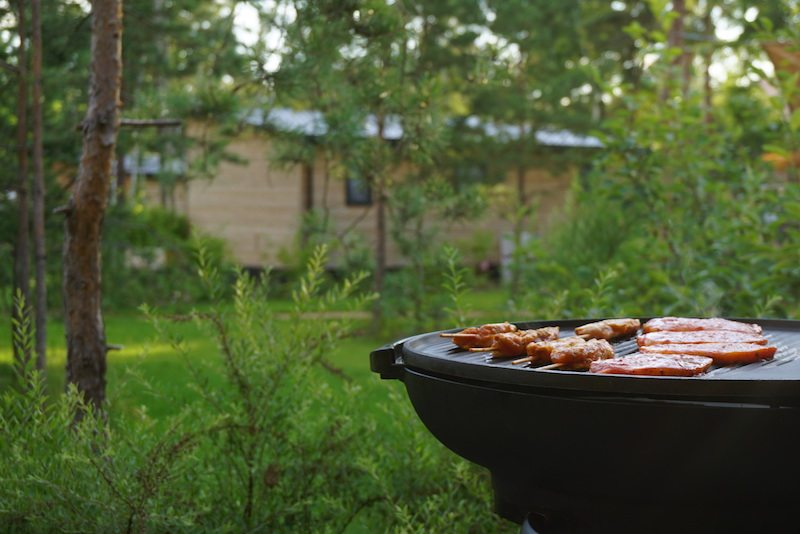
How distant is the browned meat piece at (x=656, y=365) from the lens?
1805 mm

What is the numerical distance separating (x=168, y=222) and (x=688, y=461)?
13847 millimetres

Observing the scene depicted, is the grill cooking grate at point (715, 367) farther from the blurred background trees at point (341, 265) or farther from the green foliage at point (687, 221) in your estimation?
the green foliage at point (687, 221)

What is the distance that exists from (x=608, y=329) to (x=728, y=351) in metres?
0.50

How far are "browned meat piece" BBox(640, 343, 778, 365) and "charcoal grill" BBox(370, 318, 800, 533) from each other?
3 cm

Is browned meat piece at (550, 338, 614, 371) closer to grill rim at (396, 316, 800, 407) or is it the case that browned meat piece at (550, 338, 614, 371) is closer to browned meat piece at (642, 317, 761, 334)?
grill rim at (396, 316, 800, 407)

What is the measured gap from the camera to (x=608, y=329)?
253 cm

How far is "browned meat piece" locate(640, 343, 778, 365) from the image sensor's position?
2055 mm

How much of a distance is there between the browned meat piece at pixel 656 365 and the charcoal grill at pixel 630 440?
0.06m

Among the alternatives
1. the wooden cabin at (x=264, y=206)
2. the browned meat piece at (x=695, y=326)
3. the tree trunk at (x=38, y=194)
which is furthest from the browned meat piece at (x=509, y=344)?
the wooden cabin at (x=264, y=206)

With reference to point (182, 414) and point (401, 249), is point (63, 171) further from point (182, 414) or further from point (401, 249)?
point (182, 414)

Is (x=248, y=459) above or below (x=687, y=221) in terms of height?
below

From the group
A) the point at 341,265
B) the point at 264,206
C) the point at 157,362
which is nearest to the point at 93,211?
the point at 341,265

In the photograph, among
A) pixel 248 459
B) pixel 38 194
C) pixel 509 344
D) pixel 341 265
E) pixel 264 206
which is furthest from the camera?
pixel 264 206

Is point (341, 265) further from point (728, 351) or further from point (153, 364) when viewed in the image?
point (728, 351)
